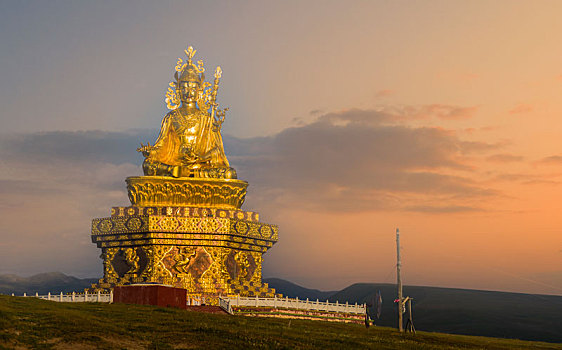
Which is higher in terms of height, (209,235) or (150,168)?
(150,168)

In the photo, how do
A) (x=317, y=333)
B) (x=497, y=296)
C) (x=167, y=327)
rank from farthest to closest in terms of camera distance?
(x=497, y=296)
(x=317, y=333)
(x=167, y=327)

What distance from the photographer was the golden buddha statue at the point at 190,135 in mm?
50938

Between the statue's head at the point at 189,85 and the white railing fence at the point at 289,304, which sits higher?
the statue's head at the point at 189,85

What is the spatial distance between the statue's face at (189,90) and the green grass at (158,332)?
2175 cm

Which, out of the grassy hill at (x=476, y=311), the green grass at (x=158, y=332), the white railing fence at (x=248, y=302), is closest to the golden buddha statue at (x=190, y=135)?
the white railing fence at (x=248, y=302)

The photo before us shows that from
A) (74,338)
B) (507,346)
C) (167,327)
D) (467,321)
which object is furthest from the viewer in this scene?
(467,321)

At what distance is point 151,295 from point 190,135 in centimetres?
1804

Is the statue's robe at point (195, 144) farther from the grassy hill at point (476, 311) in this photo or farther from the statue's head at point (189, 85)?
the grassy hill at point (476, 311)

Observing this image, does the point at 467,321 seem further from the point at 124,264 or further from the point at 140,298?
the point at 140,298

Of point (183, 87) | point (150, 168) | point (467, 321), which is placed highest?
point (183, 87)

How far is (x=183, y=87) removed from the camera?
53.3 m

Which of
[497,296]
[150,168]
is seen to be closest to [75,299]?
[150,168]

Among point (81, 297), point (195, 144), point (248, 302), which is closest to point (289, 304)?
point (248, 302)

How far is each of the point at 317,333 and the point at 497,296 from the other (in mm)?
61585
